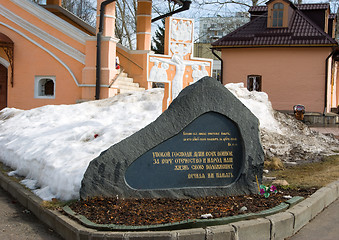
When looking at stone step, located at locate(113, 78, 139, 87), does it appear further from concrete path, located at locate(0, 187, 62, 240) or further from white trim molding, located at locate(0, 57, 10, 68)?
concrete path, located at locate(0, 187, 62, 240)

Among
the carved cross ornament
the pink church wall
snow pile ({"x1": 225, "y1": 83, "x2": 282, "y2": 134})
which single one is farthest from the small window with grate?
the carved cross ornament

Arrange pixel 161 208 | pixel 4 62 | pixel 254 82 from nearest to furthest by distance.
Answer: pixel 161 208
pixel 4 62
pixel 254 82

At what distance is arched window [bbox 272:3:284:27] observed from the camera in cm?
2733

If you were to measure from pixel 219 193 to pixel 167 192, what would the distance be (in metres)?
0.71

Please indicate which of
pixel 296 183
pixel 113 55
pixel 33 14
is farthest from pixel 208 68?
pixel 33 14

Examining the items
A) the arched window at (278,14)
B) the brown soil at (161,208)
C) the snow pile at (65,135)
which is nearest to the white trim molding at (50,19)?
the snow pile at (65,135)

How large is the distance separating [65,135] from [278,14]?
21662 millimetres

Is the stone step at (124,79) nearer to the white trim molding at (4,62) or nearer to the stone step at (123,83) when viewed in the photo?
the stone step at (123,83)

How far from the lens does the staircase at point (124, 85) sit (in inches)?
599

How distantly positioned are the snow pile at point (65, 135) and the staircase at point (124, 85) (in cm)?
236

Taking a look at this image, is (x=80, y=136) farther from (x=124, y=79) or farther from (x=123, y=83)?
(x=124, y=79)

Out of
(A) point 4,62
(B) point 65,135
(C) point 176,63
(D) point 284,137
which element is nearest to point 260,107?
(D) point 284,137

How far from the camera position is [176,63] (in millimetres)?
9164

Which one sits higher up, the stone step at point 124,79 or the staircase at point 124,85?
the stone step at point 124,79
